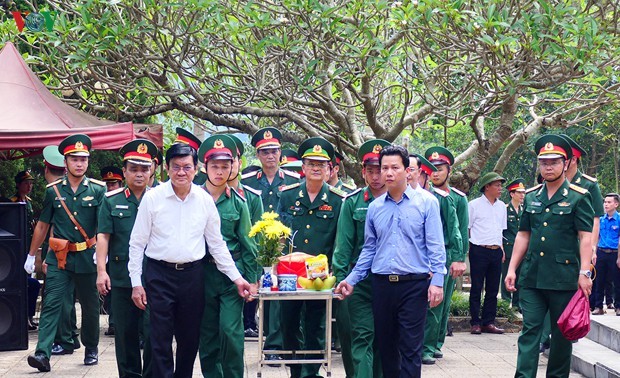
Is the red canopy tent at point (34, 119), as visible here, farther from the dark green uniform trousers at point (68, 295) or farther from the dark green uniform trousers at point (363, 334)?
the dark green uniform trousers at point (363, 334)

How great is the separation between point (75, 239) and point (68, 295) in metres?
0.62

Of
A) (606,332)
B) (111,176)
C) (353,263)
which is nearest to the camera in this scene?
(353,263)

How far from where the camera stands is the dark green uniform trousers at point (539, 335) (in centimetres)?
815

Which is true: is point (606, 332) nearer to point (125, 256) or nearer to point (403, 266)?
point (403, 266)

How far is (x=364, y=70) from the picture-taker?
1176cm

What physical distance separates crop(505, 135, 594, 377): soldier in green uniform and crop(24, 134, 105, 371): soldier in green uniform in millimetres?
4306

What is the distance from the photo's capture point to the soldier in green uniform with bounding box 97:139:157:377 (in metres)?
8.09

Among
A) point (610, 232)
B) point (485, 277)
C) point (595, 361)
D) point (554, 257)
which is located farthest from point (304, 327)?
point (610, 232)

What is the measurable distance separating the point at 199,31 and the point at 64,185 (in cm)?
281

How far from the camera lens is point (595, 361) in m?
9.58

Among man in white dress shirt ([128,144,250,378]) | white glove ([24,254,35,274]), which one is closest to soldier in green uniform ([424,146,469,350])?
man in white dress shirt ([128,144,250,378])

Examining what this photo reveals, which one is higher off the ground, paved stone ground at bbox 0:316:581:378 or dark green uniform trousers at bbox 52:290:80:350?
dark green uniform trousers at bbox 52:290:80:350

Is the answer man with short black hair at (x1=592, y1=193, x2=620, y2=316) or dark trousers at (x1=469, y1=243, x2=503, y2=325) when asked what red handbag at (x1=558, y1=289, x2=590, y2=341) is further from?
man with short black hair at (x1=592, y1=193, x2=620, y2=316)

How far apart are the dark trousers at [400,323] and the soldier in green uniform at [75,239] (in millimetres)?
3755
